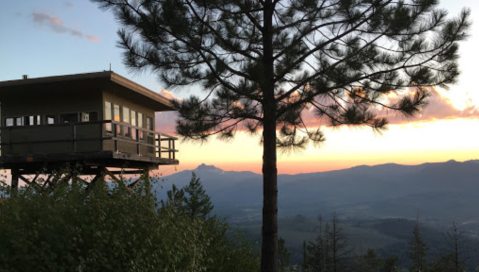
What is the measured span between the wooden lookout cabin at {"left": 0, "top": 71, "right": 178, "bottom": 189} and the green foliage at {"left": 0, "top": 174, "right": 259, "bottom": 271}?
18.3ft

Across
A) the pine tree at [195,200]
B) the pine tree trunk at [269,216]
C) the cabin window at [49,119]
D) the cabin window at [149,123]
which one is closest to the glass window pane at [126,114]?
the cabin window at [149,123]

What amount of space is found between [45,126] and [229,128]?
7.82 m

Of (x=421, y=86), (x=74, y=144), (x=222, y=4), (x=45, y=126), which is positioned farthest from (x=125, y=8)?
(x=421, y=86)

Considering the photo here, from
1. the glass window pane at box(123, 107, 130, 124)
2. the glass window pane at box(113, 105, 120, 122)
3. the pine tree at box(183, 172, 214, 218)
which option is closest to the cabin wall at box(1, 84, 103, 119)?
the glass window pane at box(113, 105, 120, 122)

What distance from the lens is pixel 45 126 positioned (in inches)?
679

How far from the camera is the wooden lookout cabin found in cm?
1628

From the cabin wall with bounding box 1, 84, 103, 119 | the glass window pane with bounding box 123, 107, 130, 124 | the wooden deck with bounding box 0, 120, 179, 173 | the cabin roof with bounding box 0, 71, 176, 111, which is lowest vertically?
the wooden deck with bounding box 0, 120, 179, 173

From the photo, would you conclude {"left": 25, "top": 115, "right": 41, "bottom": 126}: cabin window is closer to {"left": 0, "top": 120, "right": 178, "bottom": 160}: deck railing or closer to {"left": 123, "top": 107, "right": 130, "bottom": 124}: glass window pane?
A: {"left": 0, "top": 120, "right": 178, "bottom": 160}: deck railing

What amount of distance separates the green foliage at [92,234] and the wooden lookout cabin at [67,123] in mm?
5579

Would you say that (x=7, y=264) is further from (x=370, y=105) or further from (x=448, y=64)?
(x=448, y=64)

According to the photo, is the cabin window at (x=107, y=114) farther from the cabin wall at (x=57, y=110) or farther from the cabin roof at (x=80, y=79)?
the cabin roof at (x=80, y=79)

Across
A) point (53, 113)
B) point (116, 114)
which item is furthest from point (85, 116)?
point (53, 113)

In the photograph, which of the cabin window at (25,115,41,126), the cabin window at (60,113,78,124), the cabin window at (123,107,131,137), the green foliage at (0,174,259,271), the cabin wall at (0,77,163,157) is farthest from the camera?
the cabin window at (123,107,131,137)

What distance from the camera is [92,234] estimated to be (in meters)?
8.40
